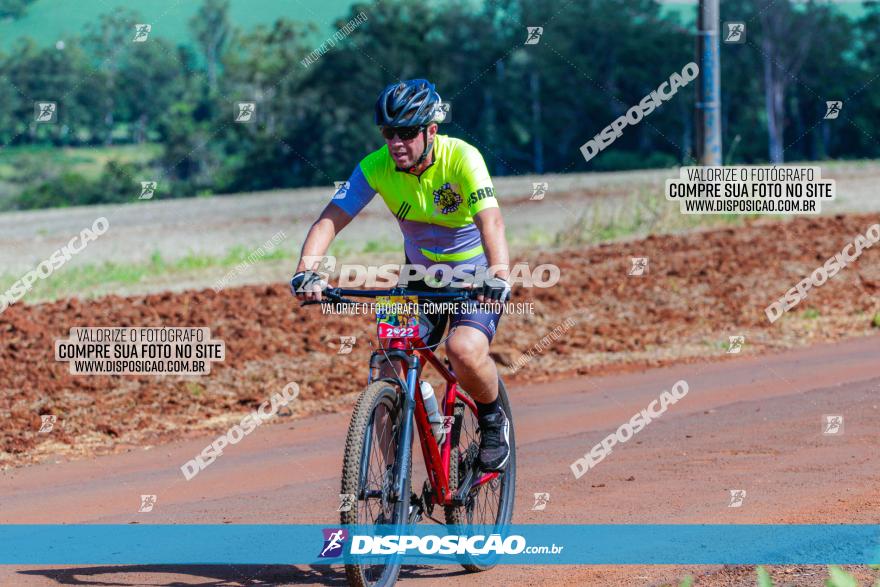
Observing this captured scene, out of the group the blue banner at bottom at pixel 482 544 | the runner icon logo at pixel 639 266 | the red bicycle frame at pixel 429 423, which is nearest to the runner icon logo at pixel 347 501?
the blue banner at bottom at pixel 482 544

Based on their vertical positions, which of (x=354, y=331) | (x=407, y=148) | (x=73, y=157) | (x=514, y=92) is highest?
(x=514, y=92)

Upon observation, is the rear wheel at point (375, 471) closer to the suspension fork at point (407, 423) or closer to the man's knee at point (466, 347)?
the suspension fork at point (407, 423)

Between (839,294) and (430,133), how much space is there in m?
10.8

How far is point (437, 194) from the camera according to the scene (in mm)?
6094

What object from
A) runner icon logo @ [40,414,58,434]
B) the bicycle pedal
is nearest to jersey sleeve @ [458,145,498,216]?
the bicycle pedal

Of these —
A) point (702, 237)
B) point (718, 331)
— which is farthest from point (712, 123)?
point (718, 331)

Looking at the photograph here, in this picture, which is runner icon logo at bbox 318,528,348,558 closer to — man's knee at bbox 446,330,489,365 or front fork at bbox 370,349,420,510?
front fork at bbox 370,349,420,510

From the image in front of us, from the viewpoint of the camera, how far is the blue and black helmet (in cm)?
572

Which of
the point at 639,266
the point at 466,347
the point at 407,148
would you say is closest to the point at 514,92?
the point at 639,266

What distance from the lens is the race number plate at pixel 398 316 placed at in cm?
568

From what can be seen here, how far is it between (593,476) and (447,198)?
113 inches

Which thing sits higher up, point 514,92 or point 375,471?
point 514,92

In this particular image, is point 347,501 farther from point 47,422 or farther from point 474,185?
point 47,422

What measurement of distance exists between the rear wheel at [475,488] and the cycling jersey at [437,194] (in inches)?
32.0
